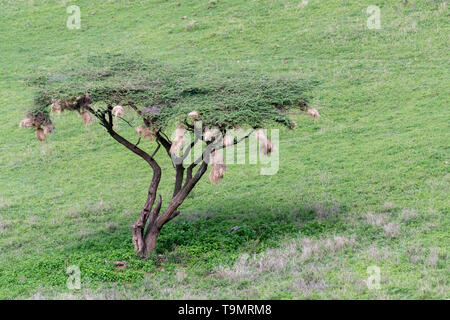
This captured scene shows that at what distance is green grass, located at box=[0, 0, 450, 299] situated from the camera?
14227 mm

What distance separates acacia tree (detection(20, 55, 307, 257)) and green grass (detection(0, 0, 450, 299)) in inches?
72.2

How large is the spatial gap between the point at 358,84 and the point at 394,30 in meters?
7.21

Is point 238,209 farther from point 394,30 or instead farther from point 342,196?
point 394,30

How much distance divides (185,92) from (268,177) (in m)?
7.67

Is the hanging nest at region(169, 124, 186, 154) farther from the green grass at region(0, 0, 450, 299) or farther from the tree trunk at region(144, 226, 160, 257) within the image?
the tree trunk at region(144, 226, 160, 257)

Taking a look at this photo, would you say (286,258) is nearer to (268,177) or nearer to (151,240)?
(151,240)

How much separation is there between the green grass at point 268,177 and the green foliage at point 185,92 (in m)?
1.98

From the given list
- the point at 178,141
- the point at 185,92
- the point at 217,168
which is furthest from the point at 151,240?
the point at 185,92

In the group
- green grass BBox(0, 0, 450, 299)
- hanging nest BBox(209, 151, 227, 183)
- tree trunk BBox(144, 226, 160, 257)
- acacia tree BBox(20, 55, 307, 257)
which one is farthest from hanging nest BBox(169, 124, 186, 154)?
tree trunk BBox(144, 226, 160, 257)

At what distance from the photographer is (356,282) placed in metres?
12.5

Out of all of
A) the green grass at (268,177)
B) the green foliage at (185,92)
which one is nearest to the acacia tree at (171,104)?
the green foliage at (185,92)

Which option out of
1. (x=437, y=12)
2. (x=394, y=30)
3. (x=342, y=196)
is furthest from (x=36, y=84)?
(x=437, y=12)

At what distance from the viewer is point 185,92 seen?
17.2 metres

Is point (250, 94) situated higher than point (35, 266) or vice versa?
point (250, 94)
